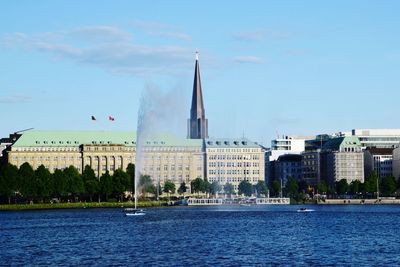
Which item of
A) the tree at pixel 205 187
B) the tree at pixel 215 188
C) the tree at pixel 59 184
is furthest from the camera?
the tree at pixel 215 188

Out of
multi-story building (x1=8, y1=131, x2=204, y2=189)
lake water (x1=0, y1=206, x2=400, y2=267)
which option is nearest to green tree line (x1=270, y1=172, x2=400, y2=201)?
multi-story building (x1=8, y1=131, x2=204, y2=189)

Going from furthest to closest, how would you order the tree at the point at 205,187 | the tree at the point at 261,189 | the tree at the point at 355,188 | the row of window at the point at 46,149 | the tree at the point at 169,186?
the tree at the point at 261,189, the row of window at the point at 46,149, the tree at the point at 205,187, the tree at the point at 355,188, the tree at the point at 169,186

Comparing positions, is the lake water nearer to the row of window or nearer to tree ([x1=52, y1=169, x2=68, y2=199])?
tree ([x1=52, y1=169, x2=68, y2=199])

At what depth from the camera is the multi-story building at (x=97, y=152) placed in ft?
619

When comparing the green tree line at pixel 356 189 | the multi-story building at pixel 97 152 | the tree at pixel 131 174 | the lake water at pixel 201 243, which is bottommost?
the lake water at pixel 201 243

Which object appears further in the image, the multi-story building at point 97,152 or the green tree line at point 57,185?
the multi-story building at point 97,152

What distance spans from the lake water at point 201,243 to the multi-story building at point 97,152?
9740cm

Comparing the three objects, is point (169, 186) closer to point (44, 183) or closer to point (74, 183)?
point (74, 183)

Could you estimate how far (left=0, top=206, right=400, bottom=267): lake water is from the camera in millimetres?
53000

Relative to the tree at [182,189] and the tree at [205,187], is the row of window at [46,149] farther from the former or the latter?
the tree at [205,187]

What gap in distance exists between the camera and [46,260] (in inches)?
2119

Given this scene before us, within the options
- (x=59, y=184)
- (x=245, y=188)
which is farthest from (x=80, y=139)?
(x=59, y=184)

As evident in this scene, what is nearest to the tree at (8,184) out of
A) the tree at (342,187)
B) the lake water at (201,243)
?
the lake water at (201,243)

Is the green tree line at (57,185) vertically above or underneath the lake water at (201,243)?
above
